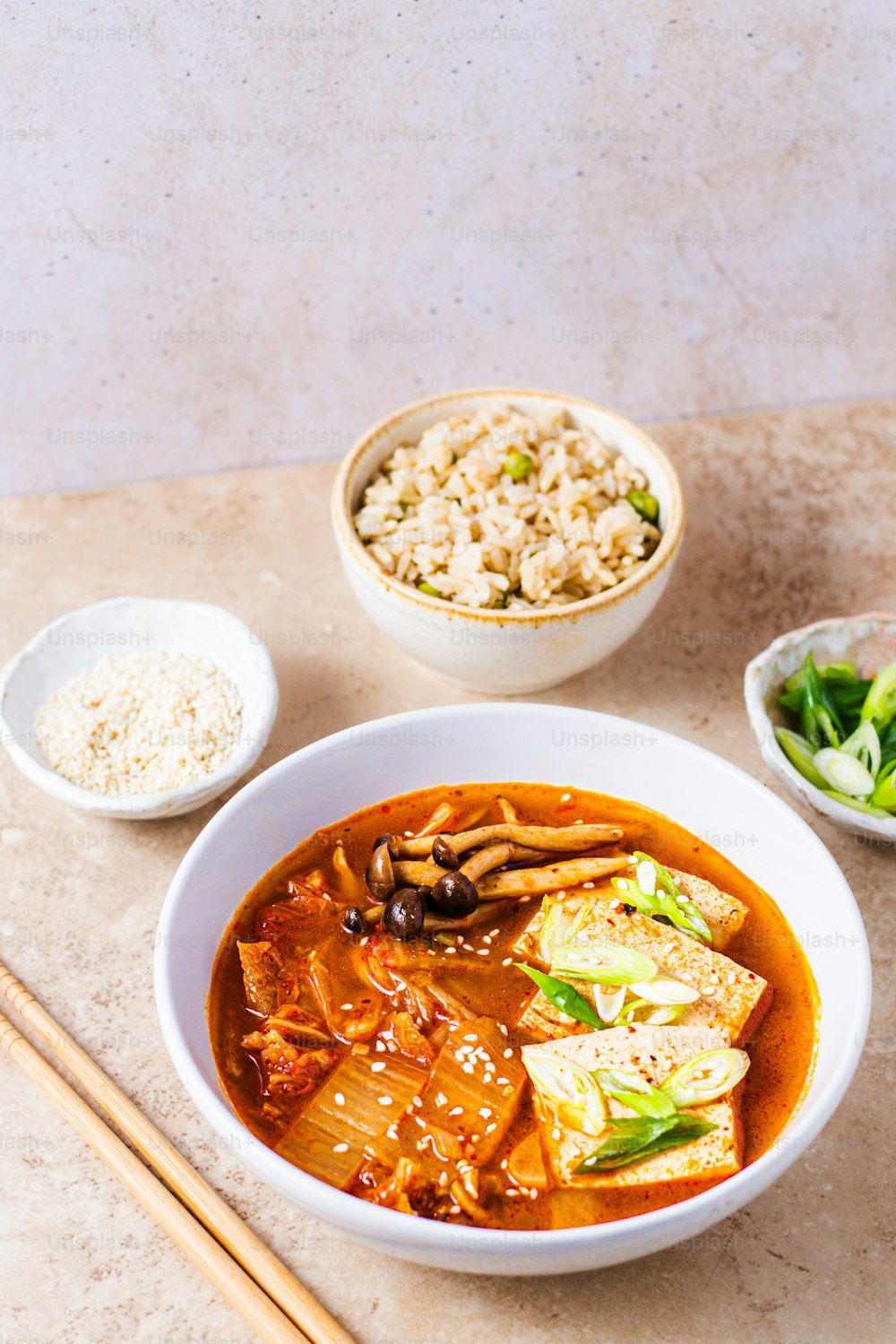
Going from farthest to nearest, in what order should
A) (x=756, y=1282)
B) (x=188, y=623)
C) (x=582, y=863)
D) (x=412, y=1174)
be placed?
1. (x=188, y=623)
2. (x=582, y=863)
3. (x=756, y=1282)
4. (x=412, y=1174)

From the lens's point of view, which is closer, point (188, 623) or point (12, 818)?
point (12, 818)

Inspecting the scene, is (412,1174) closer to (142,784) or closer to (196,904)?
(196,904)

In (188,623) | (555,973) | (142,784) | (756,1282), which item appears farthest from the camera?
(188,623)

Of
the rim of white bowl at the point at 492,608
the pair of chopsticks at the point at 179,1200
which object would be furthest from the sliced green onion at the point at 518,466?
the pair of chopsticks at the point at 179,1200

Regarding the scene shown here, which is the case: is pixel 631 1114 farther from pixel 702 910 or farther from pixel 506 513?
pixel 506 513

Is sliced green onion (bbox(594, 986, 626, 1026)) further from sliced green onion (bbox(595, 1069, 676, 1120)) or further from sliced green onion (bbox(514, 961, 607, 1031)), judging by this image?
sliced green onion (bbox(595, 1069, 676, 1120))

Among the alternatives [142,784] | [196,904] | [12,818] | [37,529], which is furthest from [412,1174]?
[37,529]

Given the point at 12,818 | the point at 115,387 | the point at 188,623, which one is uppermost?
the point at 115,387
